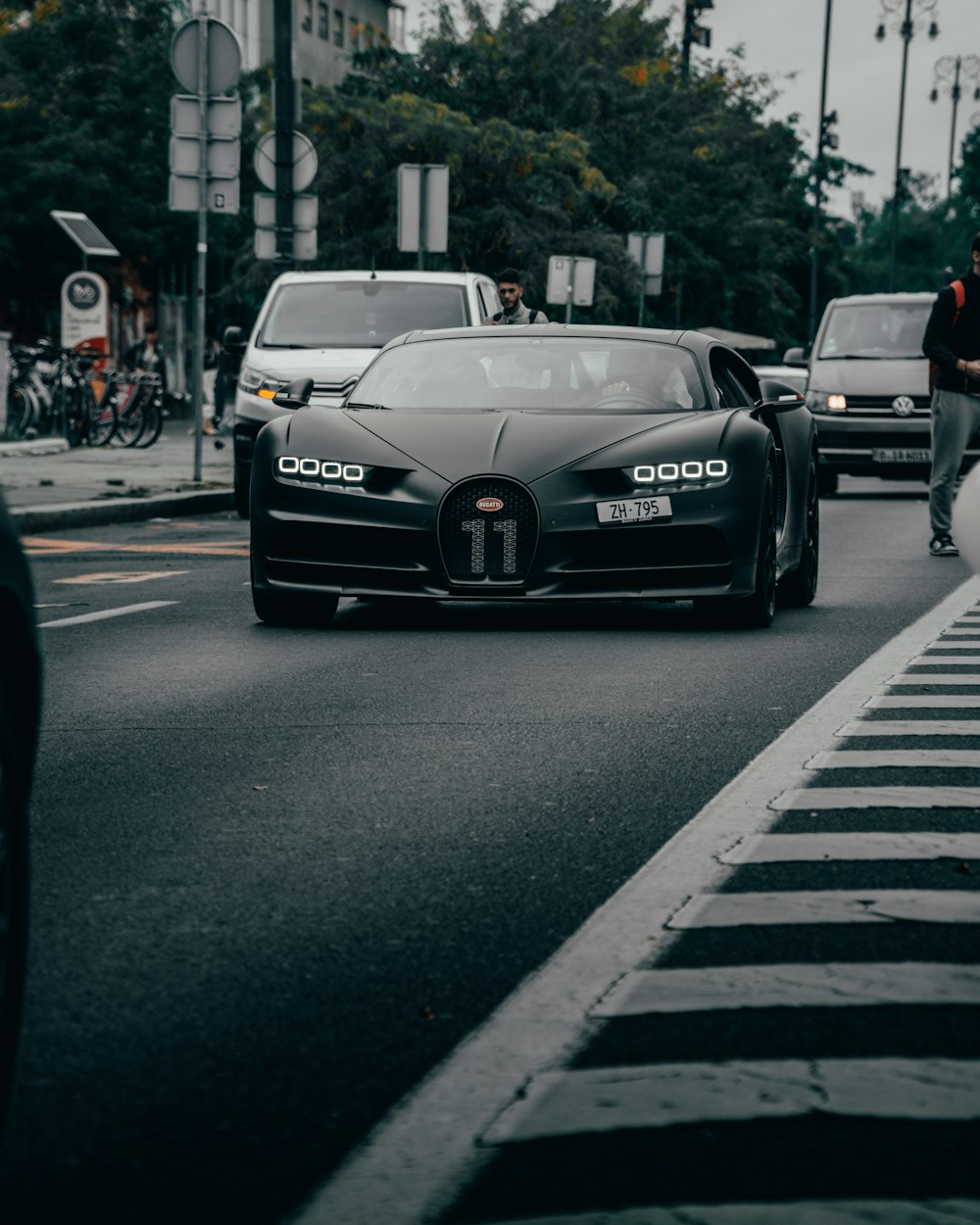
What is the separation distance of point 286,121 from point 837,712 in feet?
51.3

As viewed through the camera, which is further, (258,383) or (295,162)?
(295,162)

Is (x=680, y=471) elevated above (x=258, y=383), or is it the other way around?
(x=680, y=471)

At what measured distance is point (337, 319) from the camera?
65.3 feet

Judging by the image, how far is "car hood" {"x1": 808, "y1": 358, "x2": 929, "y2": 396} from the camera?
77.2 feet

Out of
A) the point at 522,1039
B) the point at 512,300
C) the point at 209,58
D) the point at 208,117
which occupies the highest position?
the point at 209,58

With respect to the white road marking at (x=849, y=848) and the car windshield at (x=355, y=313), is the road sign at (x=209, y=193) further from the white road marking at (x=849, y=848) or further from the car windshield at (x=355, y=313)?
the white road marking at (x=849, y=848)

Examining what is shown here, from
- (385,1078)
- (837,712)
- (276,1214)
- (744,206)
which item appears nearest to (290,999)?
(385,1078)

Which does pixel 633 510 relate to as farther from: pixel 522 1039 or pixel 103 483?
pixel 103 483

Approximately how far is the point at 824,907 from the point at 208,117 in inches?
643

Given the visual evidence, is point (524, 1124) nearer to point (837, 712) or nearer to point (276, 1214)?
point (276, 1214)

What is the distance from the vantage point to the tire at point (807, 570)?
38.8 ft

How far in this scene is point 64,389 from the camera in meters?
27.4

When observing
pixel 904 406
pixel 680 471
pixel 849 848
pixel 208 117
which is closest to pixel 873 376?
pixel 904 406

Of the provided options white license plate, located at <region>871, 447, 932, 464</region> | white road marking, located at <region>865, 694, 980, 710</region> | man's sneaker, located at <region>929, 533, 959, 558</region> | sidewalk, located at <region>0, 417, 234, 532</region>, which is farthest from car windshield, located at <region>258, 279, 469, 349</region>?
white road marking, located at <region>865, 694, 980, 710</region>
